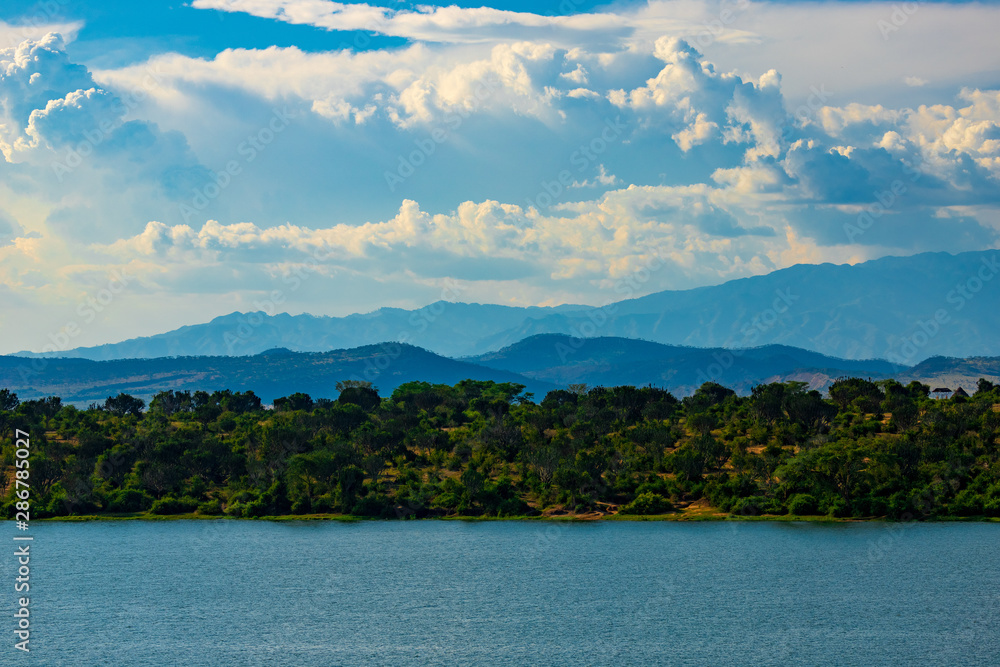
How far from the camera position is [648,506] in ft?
409

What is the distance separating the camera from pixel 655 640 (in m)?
64.5

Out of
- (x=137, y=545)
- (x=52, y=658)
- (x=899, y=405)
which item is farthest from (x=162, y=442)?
(x=899, y=405)

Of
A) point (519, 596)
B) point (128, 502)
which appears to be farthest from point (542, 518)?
point (128, 502)

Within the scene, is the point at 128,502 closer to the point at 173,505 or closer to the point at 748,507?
the point at 173,505

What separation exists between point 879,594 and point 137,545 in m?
73.9

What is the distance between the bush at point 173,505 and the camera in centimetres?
12838

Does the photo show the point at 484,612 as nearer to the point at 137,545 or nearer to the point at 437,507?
the point at 137,545

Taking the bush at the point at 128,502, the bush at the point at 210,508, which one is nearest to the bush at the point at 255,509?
the bush at the point at 210,508

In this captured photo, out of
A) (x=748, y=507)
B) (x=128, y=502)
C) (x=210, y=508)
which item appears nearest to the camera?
(x=748, y=507)

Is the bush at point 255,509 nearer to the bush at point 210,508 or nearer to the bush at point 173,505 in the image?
the bush at point 210,508

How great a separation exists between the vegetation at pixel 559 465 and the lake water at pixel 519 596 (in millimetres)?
11626

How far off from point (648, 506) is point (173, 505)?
63078 millimetres

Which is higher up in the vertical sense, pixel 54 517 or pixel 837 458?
pixel 837 458

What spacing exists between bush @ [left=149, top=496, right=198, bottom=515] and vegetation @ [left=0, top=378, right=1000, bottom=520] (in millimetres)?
297
